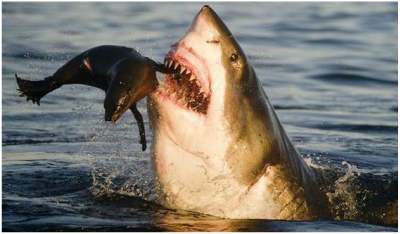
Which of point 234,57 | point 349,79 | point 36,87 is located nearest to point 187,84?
point 234,57

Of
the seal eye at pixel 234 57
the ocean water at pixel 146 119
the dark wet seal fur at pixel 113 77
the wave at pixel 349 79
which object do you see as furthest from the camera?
the wave at pixel 349 79

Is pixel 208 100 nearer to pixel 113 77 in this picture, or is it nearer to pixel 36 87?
pixel 113 77

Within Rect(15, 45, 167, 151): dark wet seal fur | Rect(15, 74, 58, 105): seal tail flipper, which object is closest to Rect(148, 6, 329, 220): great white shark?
Rect(15, 45, 167, 151): dark wet seal fur

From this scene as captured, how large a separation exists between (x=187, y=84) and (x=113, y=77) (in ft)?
1.32

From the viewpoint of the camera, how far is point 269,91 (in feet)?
39.9

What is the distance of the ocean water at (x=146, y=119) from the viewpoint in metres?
6.40

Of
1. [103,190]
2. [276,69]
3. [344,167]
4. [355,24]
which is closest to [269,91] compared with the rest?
[276,69]

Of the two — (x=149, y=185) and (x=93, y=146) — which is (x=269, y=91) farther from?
(x=149, y=185)

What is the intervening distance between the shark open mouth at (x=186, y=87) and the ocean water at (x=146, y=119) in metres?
0.73

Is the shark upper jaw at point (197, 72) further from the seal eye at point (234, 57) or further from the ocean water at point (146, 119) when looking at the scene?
the ocean water at point (146, 119)

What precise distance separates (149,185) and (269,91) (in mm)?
5836

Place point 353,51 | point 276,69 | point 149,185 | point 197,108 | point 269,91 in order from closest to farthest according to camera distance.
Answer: point 197,108 < point 149,185 < point 269,91 < point 276,69 < point 353,51

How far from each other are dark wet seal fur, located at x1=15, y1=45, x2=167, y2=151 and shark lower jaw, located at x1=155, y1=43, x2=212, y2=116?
76mm

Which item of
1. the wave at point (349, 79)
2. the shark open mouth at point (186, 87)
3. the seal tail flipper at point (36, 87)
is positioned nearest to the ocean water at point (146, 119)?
the wave at point (349, 79)
